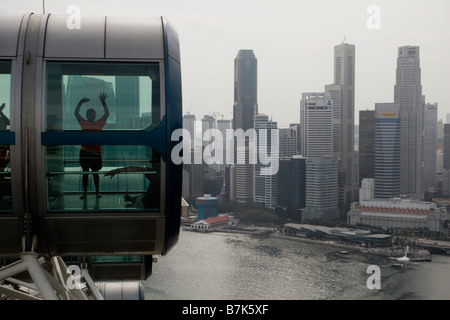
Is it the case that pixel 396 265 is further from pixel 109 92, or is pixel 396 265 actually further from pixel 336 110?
pixel 109 92

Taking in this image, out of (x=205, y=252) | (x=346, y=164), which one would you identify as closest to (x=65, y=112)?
(x=205, y=252)

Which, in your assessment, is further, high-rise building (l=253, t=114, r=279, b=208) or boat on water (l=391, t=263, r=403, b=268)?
high-rise building (l=253, t=114, r=279, b=208)

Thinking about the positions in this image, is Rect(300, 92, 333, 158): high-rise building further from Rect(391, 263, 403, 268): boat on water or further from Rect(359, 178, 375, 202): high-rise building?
Rect(391, 263, 403, 268): boat on water

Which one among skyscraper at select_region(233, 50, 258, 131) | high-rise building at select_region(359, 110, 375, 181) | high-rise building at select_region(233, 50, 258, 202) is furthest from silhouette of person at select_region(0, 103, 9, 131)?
high-rise building at select_region(359, 110, 375, 181)

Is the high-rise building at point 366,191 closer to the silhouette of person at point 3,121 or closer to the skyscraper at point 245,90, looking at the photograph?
the skyscraper at point 245,90

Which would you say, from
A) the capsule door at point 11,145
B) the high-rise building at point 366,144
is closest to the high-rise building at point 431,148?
the high-rise building at point 366,144

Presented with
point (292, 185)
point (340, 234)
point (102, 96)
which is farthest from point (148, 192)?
point (292, 185)
